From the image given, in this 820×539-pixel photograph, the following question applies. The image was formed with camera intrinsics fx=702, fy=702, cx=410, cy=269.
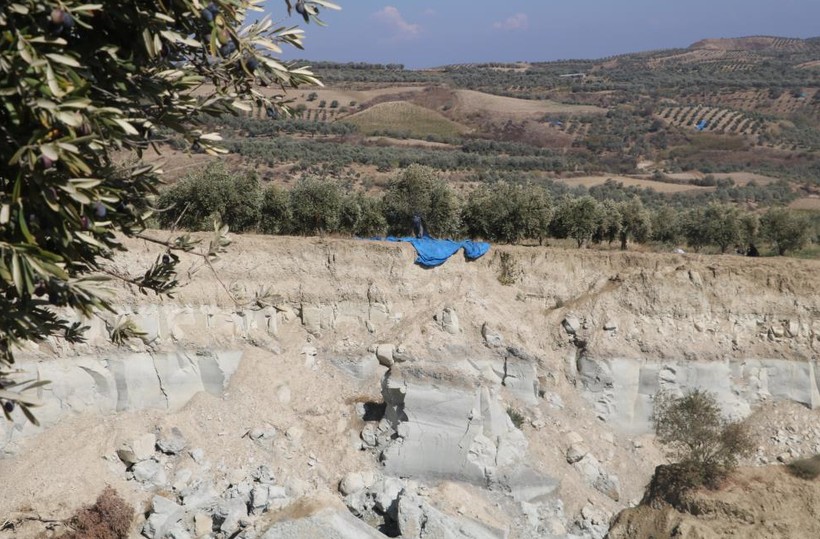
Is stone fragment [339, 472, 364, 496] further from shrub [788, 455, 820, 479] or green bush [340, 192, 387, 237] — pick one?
green bush [340, 192, 387, 237]

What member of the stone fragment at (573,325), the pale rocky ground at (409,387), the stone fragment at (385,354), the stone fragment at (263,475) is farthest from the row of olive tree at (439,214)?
the stone fragment at (263,475)

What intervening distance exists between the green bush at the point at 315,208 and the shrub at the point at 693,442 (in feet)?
38.7

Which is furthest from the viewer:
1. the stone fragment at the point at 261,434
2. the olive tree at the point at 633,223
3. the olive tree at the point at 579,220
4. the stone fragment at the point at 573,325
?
the olive tree at the point at 633,223

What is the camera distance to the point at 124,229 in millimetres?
5504

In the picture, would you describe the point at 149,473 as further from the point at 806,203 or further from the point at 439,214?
the point at 806,203

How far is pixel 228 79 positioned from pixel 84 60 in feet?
3.54

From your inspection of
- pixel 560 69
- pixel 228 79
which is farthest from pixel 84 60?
pixel 560 69

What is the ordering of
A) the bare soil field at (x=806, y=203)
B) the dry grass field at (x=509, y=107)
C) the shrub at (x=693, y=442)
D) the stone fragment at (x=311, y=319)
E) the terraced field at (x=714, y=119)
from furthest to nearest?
the dry grass field at (x=509, y=107) → the terraced field at (x=714, y=119) → the bare soil field at (x=806, y=203) → the stone fragment at (x=311, y=319) → the shrub at (x=693, y=442)

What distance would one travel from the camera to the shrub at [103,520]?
542 inches

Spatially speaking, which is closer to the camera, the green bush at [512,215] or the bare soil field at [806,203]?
the green bush at [512,215]

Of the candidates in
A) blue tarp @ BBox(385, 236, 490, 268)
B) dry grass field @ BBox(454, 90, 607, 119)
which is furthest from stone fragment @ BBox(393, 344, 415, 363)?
dry grass field @ BBox(454, 90, 607, 119)

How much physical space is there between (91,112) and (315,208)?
19.4 metres

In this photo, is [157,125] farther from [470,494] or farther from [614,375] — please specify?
[614,375]

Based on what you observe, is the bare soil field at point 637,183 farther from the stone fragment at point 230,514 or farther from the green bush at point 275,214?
the stone fragment at point 230,514
